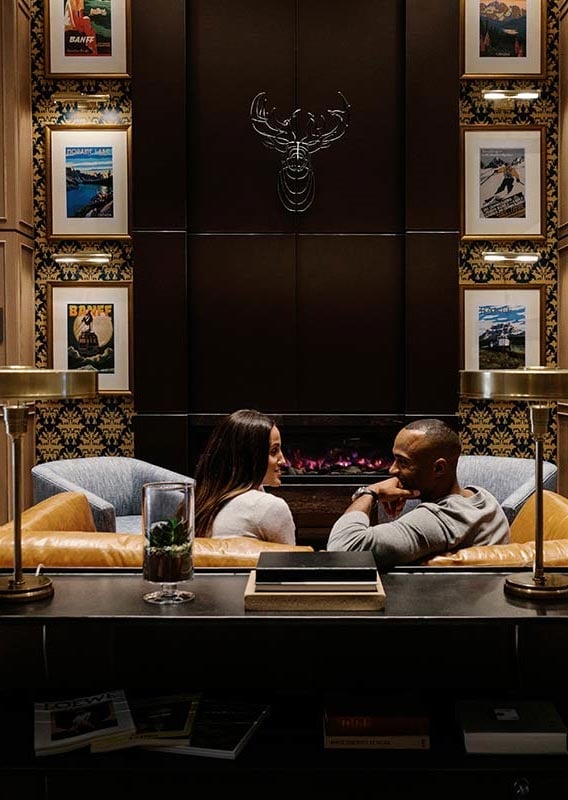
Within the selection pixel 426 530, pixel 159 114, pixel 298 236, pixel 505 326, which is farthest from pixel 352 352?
pixel 426 530

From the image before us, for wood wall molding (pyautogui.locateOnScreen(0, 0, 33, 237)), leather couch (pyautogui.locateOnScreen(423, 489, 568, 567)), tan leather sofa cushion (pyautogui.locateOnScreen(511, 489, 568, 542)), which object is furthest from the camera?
wood wall molding (pyautogui.locateOnScreen(0, 0, 33, 237))

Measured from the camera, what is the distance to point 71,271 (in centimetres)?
638

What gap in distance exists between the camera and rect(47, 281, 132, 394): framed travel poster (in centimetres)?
637

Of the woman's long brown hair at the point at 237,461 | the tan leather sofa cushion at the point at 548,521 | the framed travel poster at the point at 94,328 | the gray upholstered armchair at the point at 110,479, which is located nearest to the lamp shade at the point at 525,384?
the tan leather sofa cushion at the point at 548,521

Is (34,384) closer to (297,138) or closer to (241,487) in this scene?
(241,487)

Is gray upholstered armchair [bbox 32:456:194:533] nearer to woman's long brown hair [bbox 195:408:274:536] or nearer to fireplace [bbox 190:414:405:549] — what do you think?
fireplace [bbox 190:414:405:549]

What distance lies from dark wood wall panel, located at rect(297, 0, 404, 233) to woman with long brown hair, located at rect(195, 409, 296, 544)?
11.1ft

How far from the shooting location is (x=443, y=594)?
1.98m

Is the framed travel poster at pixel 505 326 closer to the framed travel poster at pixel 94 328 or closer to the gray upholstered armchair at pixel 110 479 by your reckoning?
the gray upholstered armchair at pixel 110 479

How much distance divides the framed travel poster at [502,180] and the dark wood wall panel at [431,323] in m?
0.41

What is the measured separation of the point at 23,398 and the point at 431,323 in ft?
14.5

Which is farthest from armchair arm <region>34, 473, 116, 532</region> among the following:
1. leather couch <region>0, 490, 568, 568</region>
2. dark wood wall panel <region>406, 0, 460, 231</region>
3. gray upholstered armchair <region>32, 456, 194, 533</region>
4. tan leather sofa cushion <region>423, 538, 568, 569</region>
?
dark wood wall panel <region>406, 0, 460, 231</region>
